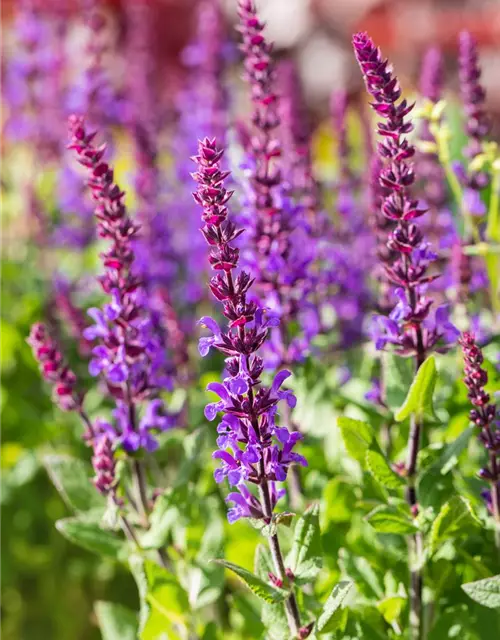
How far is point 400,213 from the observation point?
1212mm

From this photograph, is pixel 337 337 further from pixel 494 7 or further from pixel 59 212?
pixel 494 7

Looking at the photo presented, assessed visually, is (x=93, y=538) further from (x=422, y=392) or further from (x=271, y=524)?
(x=422, y=392)

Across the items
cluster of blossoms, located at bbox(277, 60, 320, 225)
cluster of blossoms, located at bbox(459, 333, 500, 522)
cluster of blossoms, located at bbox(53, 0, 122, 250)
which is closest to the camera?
cluster of blossoms, located at bbox(459, 333, 500, 522)

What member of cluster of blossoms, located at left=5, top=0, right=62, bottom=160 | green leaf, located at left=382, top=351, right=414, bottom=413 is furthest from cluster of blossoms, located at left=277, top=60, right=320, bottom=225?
cluster of blossoms, located at left=5, top=0, right=62, bottom=160

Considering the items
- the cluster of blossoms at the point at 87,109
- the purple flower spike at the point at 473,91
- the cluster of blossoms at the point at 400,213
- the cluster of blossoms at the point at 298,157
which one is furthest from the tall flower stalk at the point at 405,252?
the cluster of blossoms at the point at 87,109

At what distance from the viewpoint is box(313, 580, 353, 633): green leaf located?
1151 millimetres

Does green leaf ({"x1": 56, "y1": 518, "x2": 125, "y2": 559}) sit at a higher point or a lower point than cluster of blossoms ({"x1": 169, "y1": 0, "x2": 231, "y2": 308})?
lower

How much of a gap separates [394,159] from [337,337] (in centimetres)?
98

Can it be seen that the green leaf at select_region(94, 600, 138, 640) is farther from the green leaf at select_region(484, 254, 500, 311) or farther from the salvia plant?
the green leaf at select_region(484, 254, 500, 311)

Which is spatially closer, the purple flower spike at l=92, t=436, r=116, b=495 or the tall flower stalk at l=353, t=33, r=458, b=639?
the tall flower stalk at l=353, t=33, r=458, b=639

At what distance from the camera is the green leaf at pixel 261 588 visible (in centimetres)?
117

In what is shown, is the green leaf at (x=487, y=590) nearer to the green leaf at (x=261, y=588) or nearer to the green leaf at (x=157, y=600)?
the green leaf at (x=261, y=588)

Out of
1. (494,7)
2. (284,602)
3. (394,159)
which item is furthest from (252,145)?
(494,7)

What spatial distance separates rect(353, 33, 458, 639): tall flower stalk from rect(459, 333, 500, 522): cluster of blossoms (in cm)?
9
